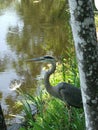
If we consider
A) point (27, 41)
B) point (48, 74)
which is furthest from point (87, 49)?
point (27, 41)

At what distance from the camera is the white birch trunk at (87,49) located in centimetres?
425

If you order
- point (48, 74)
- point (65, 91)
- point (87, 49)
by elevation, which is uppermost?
point (87, 49)

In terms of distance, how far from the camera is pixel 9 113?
962 centimetres

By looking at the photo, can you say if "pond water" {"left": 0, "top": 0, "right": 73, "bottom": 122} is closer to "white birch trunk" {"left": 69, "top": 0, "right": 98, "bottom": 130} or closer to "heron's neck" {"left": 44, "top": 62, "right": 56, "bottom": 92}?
"heron's neck" {"left": 44, "top": 62, "right": 56, "bottom": 92}

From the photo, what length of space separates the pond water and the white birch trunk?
472cm

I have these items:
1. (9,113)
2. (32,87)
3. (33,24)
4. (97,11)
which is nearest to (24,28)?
(33,24)

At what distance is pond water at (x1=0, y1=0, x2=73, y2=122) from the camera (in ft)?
37.7

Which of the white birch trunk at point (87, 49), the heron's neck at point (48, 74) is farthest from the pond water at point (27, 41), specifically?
the white birch trunk at point (87, 49)

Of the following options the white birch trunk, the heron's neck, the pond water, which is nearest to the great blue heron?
the heron's neck

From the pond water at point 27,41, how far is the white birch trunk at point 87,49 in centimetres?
472

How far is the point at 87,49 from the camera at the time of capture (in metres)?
4.36

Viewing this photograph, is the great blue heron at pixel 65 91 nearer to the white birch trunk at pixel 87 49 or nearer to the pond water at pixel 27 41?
the white birch trunk at pixel 87 49

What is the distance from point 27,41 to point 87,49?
1260cm

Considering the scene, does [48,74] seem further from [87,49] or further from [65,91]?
[87,49]
